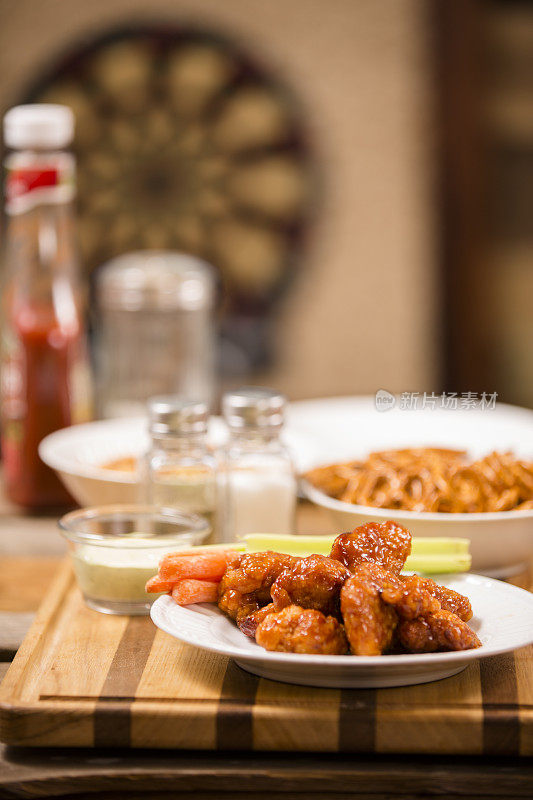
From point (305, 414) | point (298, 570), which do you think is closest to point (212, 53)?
point (305, 414)

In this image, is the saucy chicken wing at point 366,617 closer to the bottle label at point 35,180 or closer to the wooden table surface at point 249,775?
the wooden table surface at point 249,775

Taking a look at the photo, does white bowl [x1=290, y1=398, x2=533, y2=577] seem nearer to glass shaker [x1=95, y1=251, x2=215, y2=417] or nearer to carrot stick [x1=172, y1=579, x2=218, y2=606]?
carrot stick [x1=172, y1=579, x2=218, y2=606]

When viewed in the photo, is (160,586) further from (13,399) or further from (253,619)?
(13,399)

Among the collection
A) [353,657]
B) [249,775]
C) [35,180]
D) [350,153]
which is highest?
[350,153]

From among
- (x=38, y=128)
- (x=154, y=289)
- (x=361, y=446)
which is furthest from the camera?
(x=154, y=289)

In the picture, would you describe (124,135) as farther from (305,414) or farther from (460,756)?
(460,756)

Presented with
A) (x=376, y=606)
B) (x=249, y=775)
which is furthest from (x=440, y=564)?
(x=249, y=775)

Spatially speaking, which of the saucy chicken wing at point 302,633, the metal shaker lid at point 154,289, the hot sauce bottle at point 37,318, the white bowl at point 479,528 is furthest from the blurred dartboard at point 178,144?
the saucy chicken wing at point 302,633
